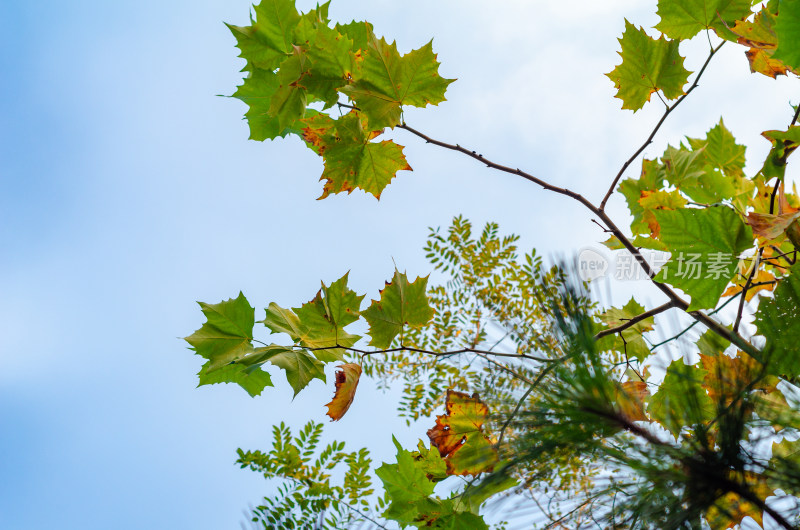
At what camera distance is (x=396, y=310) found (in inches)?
54.8

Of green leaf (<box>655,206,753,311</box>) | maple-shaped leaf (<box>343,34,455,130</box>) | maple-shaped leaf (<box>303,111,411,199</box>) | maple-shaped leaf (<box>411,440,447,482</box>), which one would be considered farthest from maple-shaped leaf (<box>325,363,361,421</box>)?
green leaf (<box>655,206,753,311</box>)

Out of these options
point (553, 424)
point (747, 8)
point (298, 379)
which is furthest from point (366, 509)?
point (747, 8)

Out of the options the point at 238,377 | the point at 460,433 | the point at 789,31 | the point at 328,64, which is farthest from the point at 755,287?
the point at 238,377

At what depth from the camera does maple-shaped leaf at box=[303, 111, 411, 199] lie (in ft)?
4.58

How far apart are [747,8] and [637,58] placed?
11.9 inches

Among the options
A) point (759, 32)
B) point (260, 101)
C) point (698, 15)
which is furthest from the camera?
point (260, 101)

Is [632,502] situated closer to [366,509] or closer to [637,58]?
[637,58]

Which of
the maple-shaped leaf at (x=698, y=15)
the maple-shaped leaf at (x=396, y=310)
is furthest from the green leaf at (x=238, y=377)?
the maple-shaped leaf at (x=698, y=15)

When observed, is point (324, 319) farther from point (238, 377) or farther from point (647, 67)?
point (647, 67)

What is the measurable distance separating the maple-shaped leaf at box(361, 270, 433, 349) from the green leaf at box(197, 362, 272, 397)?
0.33 meters

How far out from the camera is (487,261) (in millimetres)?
3619

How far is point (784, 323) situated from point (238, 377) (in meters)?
1.27

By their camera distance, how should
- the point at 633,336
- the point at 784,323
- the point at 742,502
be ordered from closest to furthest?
the point at 742,502 → the point at 784,323 → the point at 633,336

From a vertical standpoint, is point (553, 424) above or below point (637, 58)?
below
